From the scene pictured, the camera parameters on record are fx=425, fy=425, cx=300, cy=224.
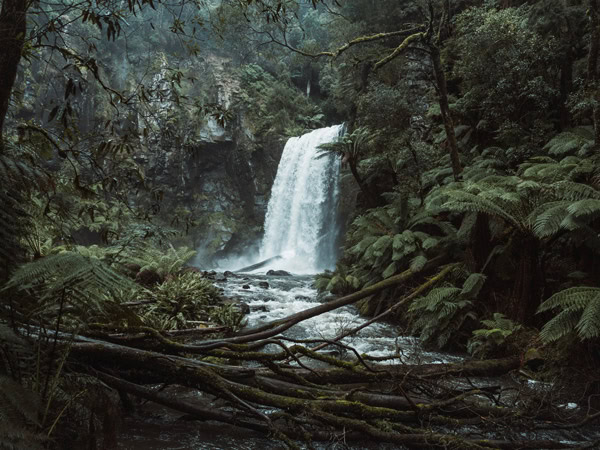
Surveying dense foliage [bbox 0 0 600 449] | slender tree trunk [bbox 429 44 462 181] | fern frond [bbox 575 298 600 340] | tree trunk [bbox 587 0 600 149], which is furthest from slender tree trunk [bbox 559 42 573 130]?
fern frond [bbox 575 298 600 340]

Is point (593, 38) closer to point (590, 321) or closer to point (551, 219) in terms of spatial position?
point (551, 219)

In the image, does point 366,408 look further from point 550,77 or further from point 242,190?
point 242,190

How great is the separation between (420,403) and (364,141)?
9203 millimetres

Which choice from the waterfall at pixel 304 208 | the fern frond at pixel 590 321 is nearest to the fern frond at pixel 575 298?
the fern frond at pixel 590 321

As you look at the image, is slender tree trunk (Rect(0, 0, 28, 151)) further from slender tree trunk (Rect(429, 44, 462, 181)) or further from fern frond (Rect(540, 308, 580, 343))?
slender tree trunk (Rect(429, 44, 462, 181))

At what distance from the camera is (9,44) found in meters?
2.57

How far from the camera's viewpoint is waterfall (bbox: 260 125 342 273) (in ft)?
62.1

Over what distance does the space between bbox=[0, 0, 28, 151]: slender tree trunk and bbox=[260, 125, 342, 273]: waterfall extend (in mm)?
15372

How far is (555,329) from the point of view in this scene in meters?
4.21

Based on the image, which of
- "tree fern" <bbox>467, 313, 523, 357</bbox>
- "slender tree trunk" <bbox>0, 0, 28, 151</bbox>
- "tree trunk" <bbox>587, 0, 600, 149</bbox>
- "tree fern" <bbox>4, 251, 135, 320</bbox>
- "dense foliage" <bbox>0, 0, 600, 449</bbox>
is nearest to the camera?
"tree fern" <bbox>4, 251, 135, 320</bbox>

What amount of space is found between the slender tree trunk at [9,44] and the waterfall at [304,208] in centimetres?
1537

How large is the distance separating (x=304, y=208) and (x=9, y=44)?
1767 centimetres

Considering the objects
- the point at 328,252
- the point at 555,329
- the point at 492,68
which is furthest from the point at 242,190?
the point at 555,329

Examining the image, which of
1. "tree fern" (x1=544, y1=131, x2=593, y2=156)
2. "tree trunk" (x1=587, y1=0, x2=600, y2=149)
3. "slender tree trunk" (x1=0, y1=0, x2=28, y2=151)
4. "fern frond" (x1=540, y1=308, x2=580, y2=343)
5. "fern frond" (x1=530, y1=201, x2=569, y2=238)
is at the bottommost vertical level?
"fern frond" (x1=540, y1=308, x2=580, y2=343)
